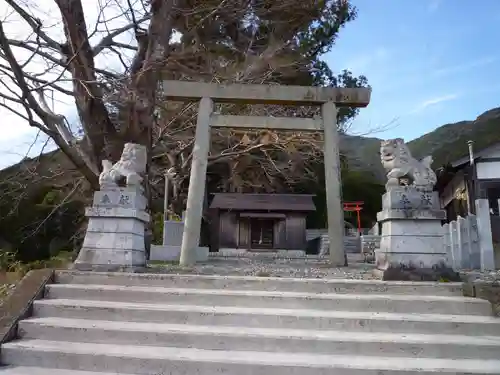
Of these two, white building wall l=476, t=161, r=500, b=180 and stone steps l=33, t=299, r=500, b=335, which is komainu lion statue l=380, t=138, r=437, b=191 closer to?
stone steps l=33, t=299, r=500, b=335

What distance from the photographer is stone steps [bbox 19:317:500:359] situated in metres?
3.18

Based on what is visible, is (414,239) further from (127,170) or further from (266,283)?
(127,170)

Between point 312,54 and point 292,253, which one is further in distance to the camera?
point 292,253

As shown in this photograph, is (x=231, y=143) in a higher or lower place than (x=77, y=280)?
higher

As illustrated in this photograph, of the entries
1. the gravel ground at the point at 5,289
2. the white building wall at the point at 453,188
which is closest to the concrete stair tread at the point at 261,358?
the gravel ground at the point at 5,289

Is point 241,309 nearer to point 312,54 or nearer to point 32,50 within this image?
point 32,50

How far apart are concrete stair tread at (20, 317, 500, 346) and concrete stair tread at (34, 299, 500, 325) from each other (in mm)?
150

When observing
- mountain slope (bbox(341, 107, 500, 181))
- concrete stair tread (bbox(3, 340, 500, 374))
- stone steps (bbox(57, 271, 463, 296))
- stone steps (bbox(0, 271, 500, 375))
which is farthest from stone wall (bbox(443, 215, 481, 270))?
mountain slope (bbox(341, 107, 500, 181))

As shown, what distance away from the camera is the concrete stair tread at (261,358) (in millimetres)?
2945

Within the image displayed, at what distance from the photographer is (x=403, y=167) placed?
4.79 meters

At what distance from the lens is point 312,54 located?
14586 millimetres

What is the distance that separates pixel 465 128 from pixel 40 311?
4597 centimetres

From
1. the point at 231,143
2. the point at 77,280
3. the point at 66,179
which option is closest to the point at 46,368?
the point at 77,280

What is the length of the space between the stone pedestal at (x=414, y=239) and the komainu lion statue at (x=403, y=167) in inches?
5.0
